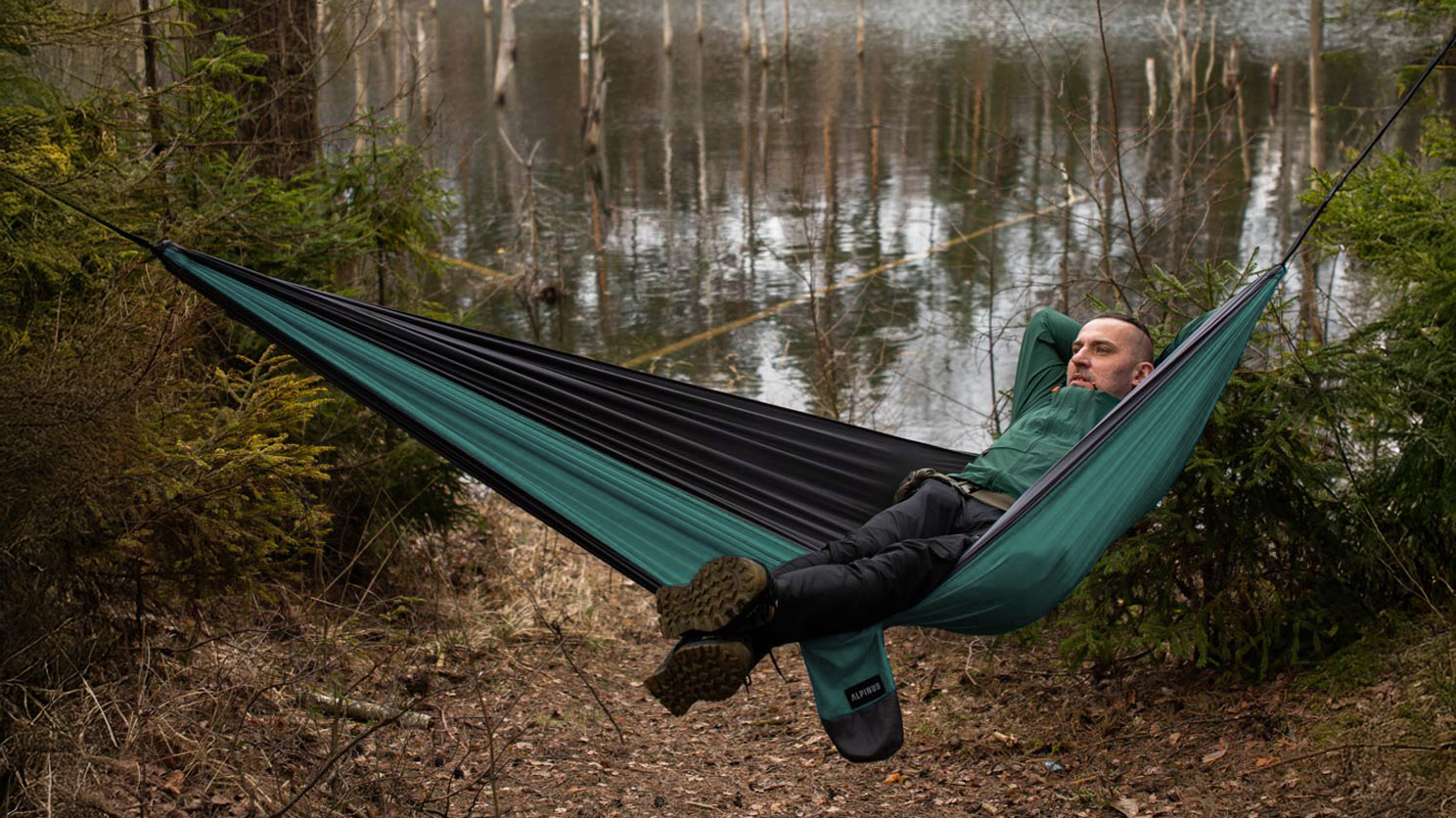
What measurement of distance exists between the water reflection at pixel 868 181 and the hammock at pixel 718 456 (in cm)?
105

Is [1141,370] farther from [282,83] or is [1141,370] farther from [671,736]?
[282,83]

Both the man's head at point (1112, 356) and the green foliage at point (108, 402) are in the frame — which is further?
the man's head at point (1112, 356)

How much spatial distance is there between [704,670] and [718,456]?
0.68 m

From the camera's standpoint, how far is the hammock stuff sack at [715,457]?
2156mm

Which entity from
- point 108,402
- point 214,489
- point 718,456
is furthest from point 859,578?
point 108,402

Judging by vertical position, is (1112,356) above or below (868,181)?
above

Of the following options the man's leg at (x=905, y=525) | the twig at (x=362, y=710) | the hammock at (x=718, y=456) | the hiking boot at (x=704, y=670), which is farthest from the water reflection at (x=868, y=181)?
the twig at (x=362, y=710)

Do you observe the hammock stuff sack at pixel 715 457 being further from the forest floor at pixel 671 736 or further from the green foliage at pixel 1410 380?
the green foliage at pixel 1410 380

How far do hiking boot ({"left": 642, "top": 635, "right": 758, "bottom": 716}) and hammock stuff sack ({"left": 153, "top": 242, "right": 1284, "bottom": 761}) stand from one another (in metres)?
0.17

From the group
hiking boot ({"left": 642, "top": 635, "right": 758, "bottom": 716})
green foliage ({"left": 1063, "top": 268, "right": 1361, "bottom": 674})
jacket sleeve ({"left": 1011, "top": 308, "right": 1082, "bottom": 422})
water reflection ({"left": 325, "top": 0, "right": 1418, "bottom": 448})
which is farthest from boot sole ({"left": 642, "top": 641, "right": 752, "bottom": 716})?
water reflection ({"left": 325, "top": 0, "right": 1418, "bottom": 448})

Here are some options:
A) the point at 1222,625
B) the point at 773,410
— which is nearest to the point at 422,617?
the point at 773,410

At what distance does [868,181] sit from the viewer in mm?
14727

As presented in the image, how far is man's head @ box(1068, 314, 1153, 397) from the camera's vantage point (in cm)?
276

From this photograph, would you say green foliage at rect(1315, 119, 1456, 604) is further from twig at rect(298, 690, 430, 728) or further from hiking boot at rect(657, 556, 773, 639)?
twig at rect(298, 690, 430, 728)
